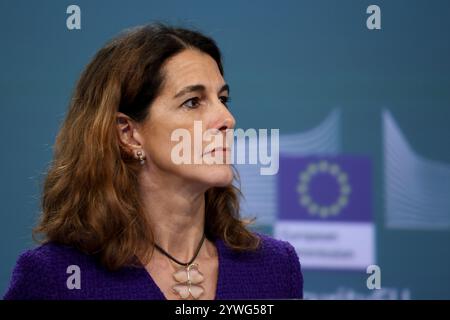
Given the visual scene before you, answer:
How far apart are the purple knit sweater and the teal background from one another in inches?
25.7

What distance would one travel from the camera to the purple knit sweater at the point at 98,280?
1.39 m

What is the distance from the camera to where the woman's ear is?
1.55 m

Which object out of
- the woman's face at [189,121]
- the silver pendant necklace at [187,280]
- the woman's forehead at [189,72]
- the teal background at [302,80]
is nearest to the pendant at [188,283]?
the silver pendant necklace at [187,280]

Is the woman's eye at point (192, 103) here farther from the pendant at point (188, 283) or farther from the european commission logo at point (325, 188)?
the european commission logo at point (325, 188)

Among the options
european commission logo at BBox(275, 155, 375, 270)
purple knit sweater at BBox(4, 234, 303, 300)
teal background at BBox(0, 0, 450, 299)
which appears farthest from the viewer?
european commission logo at BBox(275, 155, 375, 270)

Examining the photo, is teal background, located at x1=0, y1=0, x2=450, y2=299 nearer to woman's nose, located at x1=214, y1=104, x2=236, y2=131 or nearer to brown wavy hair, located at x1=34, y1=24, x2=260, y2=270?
brown wavy hair, located at x1=34, y1=24, x2=260, y2=270

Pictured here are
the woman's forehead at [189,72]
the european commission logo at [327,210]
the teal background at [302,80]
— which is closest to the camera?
the woman's forehead at [189,72]

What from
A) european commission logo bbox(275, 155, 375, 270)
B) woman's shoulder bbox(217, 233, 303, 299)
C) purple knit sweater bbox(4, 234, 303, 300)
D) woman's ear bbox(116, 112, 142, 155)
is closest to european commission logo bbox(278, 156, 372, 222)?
european commission logo bbox(275, 155, 375, 270)

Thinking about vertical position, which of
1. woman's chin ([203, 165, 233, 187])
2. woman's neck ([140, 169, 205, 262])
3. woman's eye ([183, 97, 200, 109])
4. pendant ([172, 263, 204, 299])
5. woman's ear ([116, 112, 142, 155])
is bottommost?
pendant ([172, 263, 204, 299])

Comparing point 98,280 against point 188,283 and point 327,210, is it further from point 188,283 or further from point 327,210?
point 327,210

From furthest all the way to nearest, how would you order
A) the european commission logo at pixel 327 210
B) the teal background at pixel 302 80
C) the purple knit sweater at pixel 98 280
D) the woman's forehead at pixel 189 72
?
the european commission logo at pixel 327 210 → the teal background at pixel 302 80 → the woman's forehead at pixel 189 72 → the purple knit sweater at pixel 98 280

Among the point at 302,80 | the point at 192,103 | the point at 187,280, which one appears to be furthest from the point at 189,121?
the point at 302,80

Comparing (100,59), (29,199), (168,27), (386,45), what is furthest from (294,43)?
(29,199)

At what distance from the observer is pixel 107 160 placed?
151 centimetres
